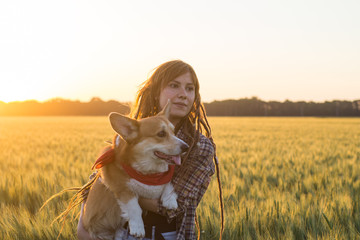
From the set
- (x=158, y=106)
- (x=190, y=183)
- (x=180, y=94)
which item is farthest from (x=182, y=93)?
(x=190, y=183)

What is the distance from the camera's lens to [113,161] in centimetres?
247

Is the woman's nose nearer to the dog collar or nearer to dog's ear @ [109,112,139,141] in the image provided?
dog's ear @ [109,112,139,141]

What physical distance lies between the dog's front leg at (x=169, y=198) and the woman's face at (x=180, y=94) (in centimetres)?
67

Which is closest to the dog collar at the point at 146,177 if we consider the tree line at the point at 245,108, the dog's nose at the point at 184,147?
the dog's nose at the point at 184,147

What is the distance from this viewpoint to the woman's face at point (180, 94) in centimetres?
272

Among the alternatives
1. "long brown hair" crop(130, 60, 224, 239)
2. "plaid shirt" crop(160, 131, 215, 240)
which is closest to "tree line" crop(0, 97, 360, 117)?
"long brown hair" crop(130, 60, 224, 239)

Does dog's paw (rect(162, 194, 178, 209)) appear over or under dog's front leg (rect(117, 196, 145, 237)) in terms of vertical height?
over

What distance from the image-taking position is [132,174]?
236 centimetres

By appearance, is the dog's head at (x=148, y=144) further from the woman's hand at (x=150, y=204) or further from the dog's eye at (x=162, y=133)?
the woman's hand at (x=150, y=204)

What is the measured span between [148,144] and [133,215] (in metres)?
0.53

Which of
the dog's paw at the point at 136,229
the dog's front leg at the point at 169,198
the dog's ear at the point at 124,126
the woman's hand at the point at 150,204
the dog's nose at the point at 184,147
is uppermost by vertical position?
the dog's ear at the point at 124,126

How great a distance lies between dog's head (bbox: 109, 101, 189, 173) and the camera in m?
2.37

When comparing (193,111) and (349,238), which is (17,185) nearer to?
(193,111)

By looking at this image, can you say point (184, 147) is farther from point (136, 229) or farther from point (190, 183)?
point (136, 229)
